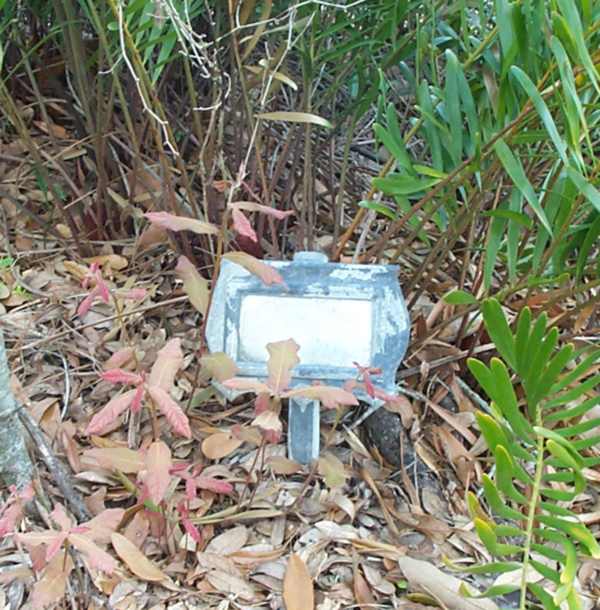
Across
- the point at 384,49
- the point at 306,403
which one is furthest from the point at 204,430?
the point at 384,49

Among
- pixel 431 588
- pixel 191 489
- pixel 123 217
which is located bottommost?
pixel 431 588

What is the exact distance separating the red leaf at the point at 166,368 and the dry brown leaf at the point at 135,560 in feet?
0.48

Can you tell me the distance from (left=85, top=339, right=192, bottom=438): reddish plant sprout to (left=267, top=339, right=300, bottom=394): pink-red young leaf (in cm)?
9

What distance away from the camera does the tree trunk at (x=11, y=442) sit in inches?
30.5

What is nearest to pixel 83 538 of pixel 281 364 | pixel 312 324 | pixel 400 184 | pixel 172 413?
pixel 172 413

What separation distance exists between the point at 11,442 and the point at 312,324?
340 millimetres

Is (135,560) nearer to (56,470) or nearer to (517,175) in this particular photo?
(56,470)

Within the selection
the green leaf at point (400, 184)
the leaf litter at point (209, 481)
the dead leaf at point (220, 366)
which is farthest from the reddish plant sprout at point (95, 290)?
the green leaf at point (400, 184)

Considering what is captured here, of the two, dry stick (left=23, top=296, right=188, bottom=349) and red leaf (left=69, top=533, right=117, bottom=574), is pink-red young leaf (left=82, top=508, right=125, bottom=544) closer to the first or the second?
red leaf (left=69, top=533, right=117, bottom=574)

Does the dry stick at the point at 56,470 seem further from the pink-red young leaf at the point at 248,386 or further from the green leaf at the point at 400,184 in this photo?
the green leaf at the point at 400,184

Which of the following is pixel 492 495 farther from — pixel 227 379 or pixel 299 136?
pixel 299 136

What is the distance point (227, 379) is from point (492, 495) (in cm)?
28

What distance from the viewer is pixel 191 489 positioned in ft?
2.49

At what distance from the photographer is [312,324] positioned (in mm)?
897
